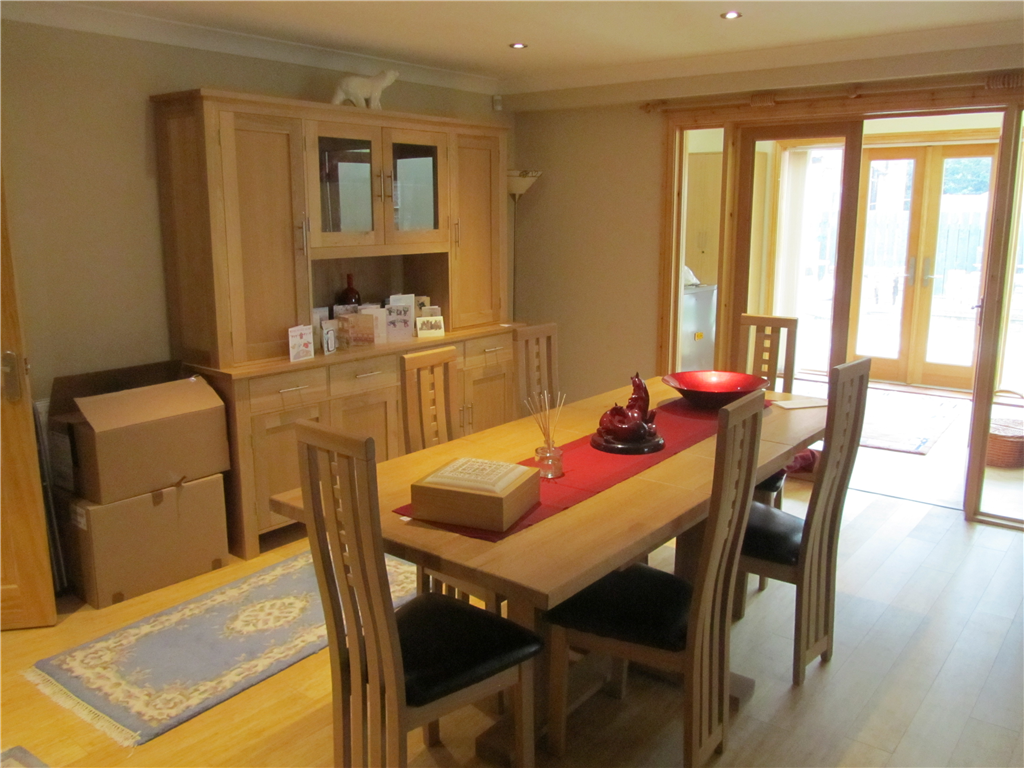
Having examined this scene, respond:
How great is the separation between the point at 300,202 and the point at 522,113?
2.17 meters

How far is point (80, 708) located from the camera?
8.42 feet

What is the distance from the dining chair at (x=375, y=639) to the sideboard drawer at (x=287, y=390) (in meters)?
1.70

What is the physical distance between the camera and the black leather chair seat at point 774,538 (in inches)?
104

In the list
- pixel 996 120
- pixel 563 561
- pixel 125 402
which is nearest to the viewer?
pixel 563 561

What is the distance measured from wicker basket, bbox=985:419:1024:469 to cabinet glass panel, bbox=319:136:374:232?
383cm

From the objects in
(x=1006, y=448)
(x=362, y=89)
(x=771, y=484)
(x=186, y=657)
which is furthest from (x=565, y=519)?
(x=1006, y=448)

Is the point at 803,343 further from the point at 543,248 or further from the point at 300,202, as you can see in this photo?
the point at 300,202

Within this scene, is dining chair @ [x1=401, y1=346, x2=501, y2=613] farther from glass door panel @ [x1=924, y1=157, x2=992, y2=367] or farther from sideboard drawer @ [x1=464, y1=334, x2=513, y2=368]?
glass door panel @ [x1=924, y1=157, x2=992, y2=367]

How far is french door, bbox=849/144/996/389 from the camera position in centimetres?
676

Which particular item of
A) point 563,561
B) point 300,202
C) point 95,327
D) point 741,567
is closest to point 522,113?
point 300,202

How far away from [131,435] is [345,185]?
1.56 metres

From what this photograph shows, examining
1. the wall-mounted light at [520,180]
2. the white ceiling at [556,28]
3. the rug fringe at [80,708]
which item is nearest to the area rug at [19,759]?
the rug fringe at [80,708]

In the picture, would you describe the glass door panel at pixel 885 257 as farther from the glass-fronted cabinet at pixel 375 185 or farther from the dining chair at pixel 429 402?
the dining chair at pixel 429 402

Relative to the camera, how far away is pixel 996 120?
6.28 meters
